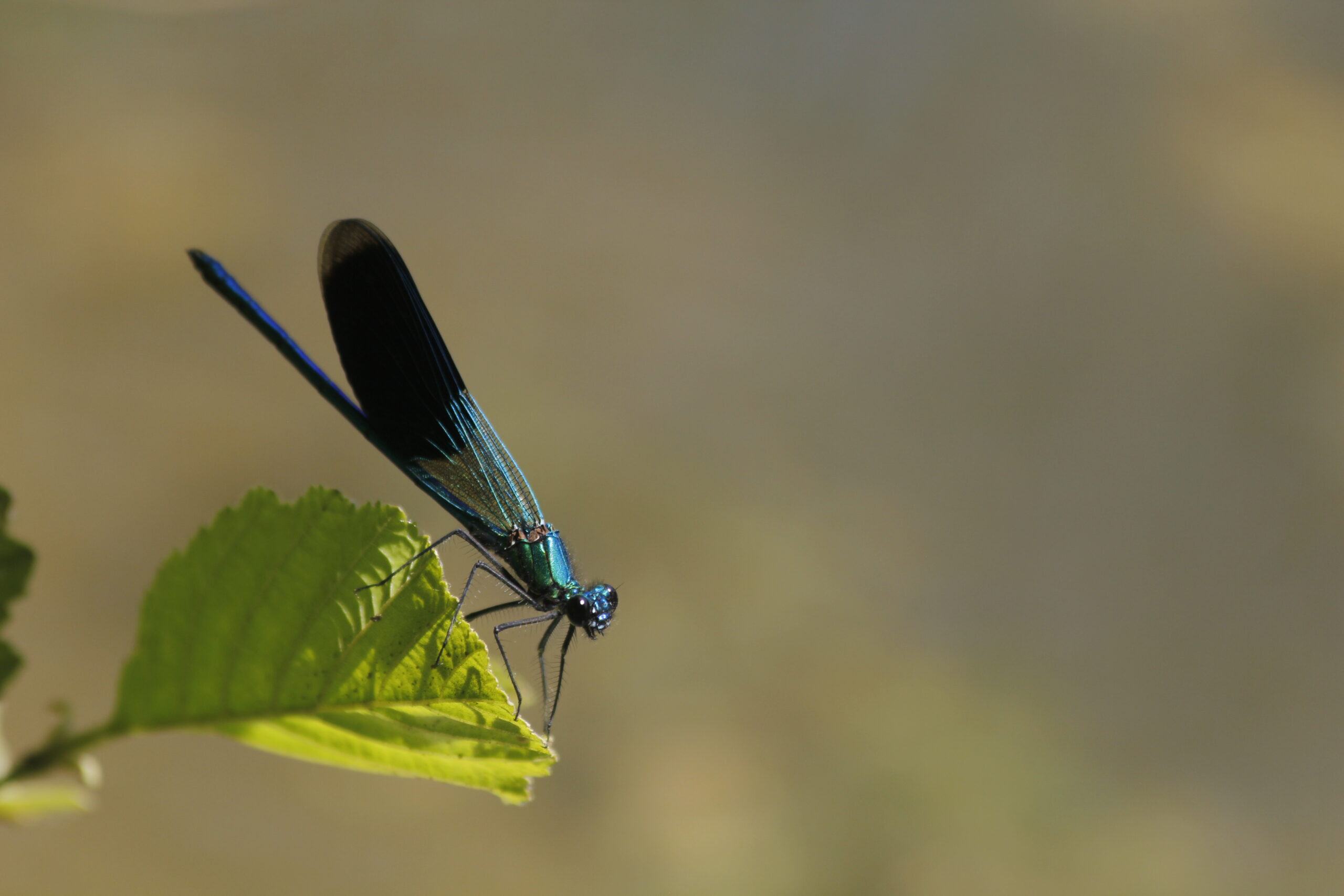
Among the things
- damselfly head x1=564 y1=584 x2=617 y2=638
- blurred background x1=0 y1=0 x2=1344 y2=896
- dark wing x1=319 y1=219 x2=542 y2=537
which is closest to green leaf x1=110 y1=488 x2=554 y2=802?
damselfly head x1=564 y1=584 x2=617 y2=638

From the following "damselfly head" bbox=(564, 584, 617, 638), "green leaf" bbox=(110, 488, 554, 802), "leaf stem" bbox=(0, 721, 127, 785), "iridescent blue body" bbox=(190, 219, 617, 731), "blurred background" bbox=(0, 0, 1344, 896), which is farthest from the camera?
"blurred background" bbox=(0, 0, 1344, 896)

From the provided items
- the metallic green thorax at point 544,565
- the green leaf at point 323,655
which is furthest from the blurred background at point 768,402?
the green leaf at point 323,655

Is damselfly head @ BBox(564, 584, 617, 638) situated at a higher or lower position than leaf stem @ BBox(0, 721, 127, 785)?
higher

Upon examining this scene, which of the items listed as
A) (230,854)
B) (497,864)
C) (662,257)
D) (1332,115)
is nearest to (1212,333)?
(1332,115)

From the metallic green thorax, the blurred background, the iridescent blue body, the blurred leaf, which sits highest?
the blurred background

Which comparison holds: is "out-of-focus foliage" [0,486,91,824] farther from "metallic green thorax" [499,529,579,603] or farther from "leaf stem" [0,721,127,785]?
"metallic green thorax" [499,529,579,603]
